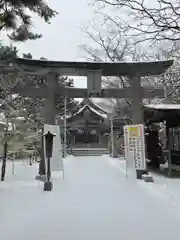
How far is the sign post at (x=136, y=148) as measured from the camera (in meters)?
11.3

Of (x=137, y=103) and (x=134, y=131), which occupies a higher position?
(x=137, y=103)

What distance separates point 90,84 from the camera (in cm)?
1209

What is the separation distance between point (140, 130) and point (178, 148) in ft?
12.1

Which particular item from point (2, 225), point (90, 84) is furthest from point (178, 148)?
point (2, 225)

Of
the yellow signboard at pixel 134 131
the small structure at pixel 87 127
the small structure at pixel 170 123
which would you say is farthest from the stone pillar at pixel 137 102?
the small structure at pixel 87 127

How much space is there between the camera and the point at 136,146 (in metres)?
11.6

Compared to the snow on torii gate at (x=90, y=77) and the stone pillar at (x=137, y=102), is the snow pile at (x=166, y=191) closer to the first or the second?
the stone pillar at (x=137, y=102)

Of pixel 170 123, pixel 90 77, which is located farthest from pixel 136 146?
pixel 90 77

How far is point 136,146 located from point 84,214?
5.72 m

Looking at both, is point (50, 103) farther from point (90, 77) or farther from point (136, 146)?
point (136, 146)

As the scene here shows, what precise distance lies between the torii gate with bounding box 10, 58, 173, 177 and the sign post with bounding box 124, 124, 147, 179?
58 centimetres

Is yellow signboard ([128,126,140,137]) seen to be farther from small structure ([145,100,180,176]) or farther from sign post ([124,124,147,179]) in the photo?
small structure ([145,100,180,176])

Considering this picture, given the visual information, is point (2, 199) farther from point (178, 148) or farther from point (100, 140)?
point (100, 140)

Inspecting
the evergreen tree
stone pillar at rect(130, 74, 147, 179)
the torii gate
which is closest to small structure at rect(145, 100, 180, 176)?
stone pillar at rect(130, 74, 147, 179)
